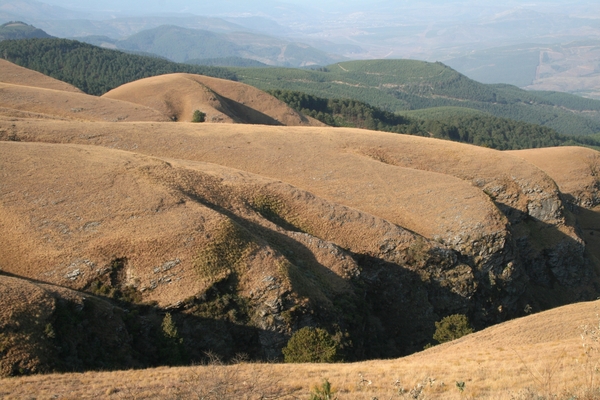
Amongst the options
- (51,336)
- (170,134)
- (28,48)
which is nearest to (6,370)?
(51,336)

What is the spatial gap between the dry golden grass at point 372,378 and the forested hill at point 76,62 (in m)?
132

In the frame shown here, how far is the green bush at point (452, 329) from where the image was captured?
1240 inches

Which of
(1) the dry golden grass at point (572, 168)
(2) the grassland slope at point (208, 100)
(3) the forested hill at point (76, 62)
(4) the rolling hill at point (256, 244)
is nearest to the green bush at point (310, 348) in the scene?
(4) the rolling hill at point (256, 244)

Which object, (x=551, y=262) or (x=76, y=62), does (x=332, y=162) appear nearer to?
(x=551, y=262)

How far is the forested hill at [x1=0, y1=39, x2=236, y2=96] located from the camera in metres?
148

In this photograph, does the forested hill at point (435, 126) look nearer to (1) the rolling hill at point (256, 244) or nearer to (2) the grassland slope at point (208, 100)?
(2) the grassland slope at point (208, 100)

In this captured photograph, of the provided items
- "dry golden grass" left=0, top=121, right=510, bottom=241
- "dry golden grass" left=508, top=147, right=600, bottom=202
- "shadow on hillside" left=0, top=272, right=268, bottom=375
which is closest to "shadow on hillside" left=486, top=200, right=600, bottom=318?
"dry golden grass" left=0, top=121, right=510, bottom=241

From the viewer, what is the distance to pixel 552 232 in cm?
4991

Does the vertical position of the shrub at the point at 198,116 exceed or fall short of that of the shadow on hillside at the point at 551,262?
it exceeds it

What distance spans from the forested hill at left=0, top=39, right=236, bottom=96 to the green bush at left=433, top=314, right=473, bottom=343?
127 meters

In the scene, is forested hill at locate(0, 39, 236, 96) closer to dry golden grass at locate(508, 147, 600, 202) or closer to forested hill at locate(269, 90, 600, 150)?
forested hill at locate(269, 90, 600, 150)

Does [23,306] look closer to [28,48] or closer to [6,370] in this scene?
[6,370]

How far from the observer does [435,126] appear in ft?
447

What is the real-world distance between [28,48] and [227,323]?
169915 mm
